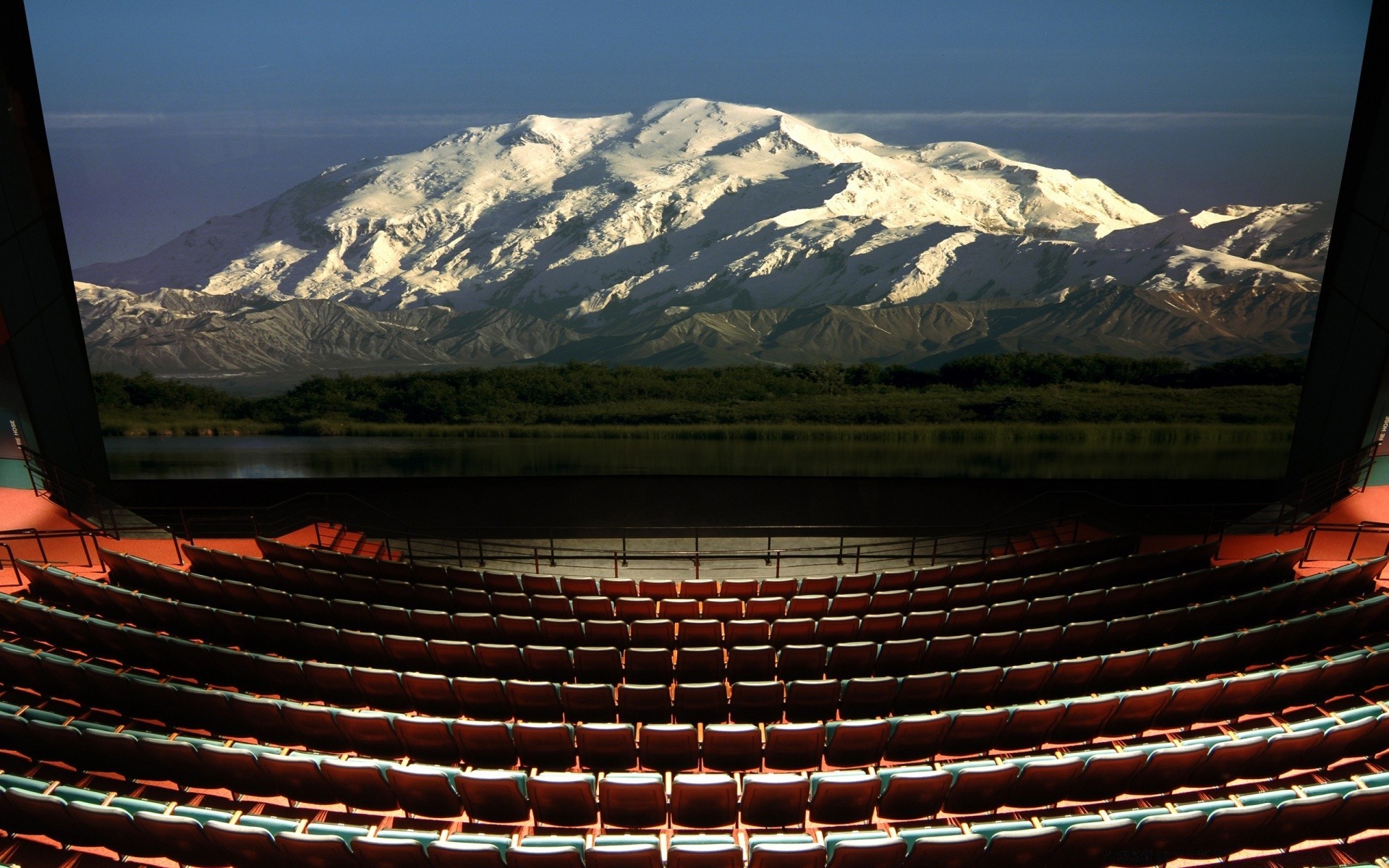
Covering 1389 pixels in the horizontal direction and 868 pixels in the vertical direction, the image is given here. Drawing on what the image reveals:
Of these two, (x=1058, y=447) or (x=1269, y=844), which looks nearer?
(x=1269, y=844)

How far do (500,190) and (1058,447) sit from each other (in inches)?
606

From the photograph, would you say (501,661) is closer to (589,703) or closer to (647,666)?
(589,703)

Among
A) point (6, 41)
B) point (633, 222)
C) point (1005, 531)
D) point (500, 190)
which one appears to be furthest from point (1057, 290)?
point (6, 41)

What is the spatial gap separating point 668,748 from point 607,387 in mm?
14963

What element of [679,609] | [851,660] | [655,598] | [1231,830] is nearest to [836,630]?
[851,660]

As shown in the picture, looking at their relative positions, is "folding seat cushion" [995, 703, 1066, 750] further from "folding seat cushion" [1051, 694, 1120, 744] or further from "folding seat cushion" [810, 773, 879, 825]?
"folding seat cushion" [810, 773, 879, 825]

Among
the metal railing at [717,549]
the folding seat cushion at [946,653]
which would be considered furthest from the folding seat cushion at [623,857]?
the metal railing at [717,549]

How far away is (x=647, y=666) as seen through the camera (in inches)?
288

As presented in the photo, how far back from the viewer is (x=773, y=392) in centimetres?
2005

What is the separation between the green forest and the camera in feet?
63.3

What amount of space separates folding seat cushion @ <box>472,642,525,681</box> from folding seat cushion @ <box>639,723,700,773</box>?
6.26ft

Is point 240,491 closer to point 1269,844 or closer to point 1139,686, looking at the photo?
point 1139,686

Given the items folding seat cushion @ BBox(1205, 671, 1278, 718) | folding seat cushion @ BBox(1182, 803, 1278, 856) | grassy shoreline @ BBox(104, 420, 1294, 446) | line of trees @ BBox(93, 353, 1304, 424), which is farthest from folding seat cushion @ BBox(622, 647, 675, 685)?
line of trees @ BBox(93, 353, 1304, 424)

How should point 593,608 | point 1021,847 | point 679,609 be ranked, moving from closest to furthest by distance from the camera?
1. point 1021,847
2. point 593,608
3. point 679,609
